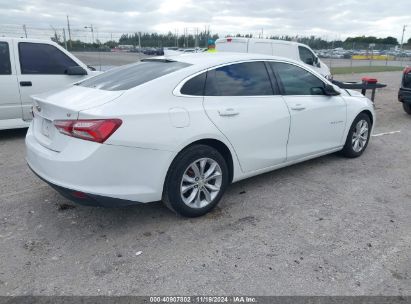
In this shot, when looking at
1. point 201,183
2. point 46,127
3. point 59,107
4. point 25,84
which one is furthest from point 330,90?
point 25,84

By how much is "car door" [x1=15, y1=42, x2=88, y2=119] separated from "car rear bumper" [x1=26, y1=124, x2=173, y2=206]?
12.1 feet

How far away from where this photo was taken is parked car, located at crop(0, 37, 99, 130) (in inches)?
243

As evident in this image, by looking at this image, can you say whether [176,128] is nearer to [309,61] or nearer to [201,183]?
[201,183]

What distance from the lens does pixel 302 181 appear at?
15.4 ft

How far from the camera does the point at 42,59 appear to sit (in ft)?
21.4

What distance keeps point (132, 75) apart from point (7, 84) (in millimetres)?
3607

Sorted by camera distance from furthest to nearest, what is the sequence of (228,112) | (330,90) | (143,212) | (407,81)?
(407,81) → (330,90) → (143,212) → (228,112)

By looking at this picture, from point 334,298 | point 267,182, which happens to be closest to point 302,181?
point 267,182

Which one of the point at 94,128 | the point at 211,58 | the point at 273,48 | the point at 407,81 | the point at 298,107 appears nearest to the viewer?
the point at 94,128

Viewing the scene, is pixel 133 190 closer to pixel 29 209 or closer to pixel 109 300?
pixel 109 300

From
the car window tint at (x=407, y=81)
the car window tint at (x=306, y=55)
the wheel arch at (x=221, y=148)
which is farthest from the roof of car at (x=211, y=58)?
the car window tint at (x=306, y=55)

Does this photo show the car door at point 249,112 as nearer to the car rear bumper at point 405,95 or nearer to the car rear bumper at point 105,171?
the car rear bumper at point 105,171

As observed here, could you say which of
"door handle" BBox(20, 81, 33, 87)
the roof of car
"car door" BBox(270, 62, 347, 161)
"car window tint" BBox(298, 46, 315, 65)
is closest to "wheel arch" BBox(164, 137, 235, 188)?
the roof of car

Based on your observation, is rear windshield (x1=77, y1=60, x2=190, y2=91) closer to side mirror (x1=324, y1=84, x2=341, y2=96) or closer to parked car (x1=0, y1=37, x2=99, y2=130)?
Answer: side mirror (x1=324, y1=84, x2=341, y2=96)
